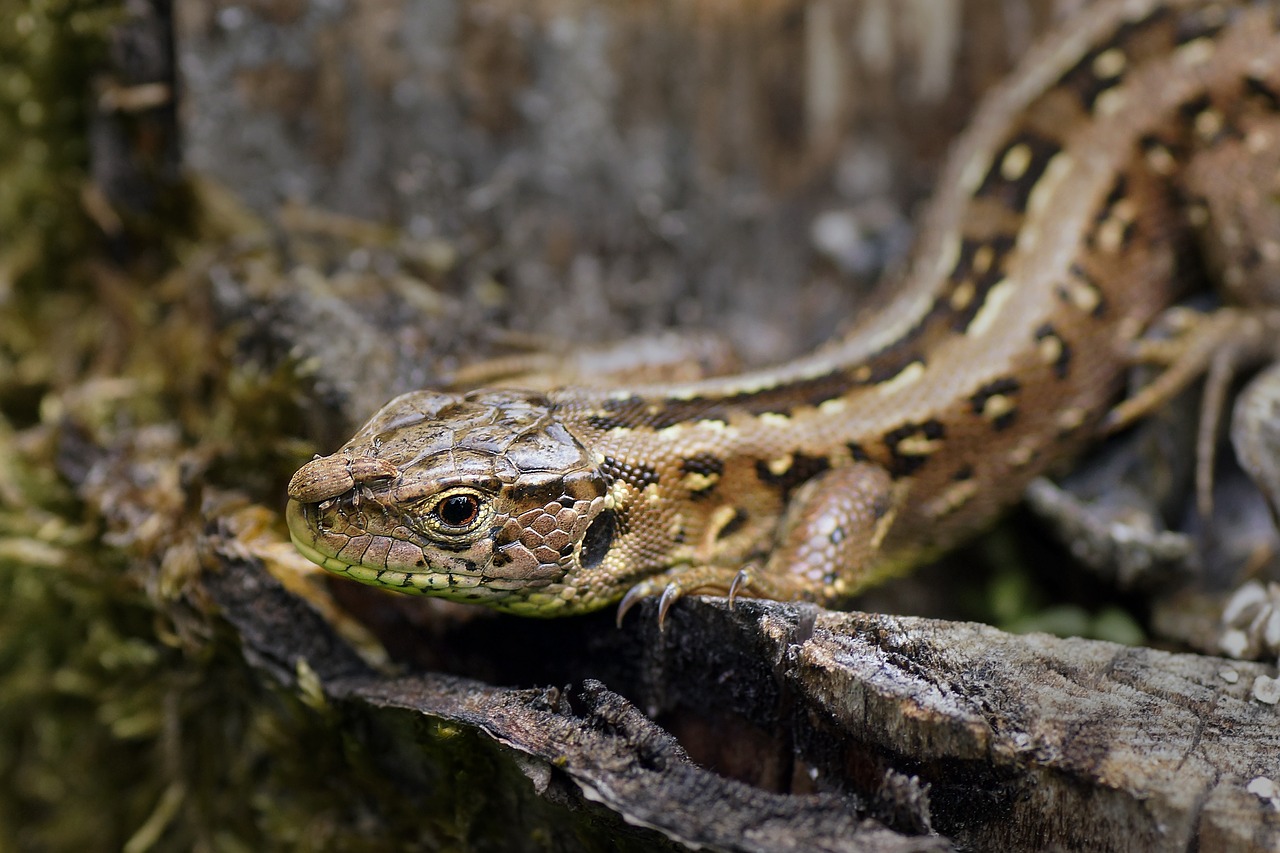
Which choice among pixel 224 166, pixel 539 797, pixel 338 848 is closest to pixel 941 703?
pixel 539 797

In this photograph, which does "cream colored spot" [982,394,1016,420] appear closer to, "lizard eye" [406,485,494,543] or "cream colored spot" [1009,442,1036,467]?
"cream colored spot" [1009,442,1036,467]

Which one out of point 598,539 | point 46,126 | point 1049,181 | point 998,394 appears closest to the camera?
point 598,539

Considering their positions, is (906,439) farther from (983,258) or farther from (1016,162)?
(1016,162)

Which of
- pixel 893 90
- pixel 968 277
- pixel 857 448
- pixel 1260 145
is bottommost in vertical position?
pixel 857 448

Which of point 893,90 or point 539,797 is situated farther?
point 893,90

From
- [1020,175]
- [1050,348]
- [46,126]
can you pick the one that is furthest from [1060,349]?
[46,126]

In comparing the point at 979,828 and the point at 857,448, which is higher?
the point at 857,448

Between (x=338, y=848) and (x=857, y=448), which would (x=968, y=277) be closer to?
(x=857, y=448)
